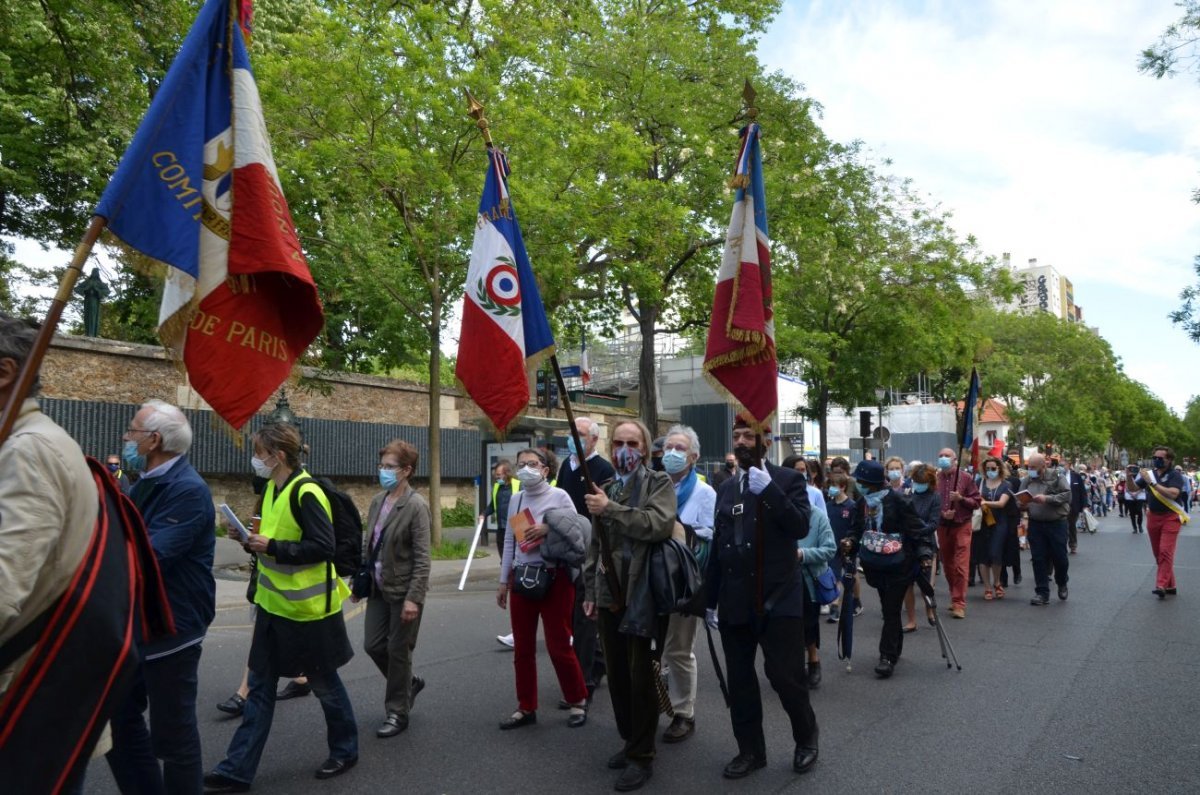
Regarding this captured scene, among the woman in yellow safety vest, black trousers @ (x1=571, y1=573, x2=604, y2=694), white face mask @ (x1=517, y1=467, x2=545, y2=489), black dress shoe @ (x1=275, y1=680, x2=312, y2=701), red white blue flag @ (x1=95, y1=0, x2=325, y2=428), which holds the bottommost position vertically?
black dress shoe @ (x1=275, y1=680, x2=312, y2=701)

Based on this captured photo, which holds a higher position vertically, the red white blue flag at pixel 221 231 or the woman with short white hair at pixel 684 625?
the red white blue flag at pixel 221 231

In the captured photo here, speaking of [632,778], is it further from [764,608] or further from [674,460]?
[674,460]

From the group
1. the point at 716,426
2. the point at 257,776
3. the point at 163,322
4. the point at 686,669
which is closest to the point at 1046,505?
the point at 686,669

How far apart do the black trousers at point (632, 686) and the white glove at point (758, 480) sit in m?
0.97

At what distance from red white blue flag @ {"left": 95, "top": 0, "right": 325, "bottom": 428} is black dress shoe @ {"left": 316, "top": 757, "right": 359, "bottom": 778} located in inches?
85.6

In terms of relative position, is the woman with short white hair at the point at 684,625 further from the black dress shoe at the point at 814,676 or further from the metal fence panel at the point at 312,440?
the metal fence panel at the point at 312,440

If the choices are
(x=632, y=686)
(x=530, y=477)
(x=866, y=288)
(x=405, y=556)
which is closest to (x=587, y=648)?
(x=530, y=477)

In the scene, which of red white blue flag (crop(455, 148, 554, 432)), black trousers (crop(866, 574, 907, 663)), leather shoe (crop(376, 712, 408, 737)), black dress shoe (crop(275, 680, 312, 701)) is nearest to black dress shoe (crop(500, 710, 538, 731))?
→ leather shoe (crop(376, 712, 408, 737))

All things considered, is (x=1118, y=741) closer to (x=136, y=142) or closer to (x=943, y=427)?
(x=136, y=142)

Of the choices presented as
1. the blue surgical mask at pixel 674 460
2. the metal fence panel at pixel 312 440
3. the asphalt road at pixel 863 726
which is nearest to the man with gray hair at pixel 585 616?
the asphalt road at pixel 863 726

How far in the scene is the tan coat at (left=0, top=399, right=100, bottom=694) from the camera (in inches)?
94.5

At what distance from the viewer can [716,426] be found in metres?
33.5

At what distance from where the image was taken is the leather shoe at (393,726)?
18.5 feet

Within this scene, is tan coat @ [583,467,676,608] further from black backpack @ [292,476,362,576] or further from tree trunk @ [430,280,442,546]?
tree trunk @ [430,280,442,546]
